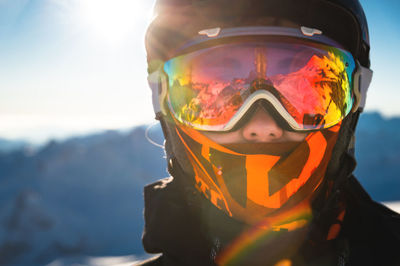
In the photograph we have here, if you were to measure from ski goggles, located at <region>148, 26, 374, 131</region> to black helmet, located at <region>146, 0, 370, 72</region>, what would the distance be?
0.13 m

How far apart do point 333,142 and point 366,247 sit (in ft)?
2.06

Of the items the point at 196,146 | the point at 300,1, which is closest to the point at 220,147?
the point at 196,146

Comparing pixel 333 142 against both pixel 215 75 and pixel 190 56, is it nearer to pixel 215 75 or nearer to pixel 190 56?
pixel 215 75

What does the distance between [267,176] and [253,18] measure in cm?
90

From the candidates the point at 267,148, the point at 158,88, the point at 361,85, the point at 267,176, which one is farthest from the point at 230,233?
the point at 361,85

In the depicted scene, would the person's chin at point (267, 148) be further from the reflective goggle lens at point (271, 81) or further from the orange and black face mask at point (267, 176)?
the reflective goggle lens at point (271, 81)

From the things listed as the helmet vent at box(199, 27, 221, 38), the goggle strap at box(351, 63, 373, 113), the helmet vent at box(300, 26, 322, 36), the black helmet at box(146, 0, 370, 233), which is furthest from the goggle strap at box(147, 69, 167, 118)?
the goggle strap at box(351, 63, 373, 113)

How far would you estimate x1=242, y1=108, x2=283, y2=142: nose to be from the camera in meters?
1.34

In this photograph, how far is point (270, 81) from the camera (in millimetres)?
1330

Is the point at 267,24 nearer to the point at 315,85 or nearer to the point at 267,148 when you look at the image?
the point at 315,85

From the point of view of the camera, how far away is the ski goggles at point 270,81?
4.34 ft

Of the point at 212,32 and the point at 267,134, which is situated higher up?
the point at 212,32

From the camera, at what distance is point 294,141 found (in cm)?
138

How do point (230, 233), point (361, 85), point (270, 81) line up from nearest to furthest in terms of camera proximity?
point (270, 81) → point (230, 233) → point (361, 85)
